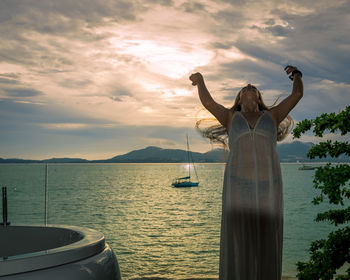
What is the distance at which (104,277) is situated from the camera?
1583 millimetres

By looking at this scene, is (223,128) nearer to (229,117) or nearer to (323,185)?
(229,117)

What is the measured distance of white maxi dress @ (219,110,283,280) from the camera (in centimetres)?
165

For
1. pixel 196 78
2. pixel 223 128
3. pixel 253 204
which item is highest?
pixel 196 78

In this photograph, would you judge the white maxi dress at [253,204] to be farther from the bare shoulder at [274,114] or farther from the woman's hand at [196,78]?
the woman's hand at [196,78]

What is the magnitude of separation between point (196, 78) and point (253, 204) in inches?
27.5

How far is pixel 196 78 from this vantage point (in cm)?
189

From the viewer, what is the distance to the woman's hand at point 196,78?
189 cm

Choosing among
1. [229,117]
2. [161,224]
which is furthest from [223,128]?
[161,224]

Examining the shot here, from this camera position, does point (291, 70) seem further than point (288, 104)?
Yes

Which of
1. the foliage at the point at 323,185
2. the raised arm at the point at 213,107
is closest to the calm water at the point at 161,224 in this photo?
the foliage at the point at 323,185

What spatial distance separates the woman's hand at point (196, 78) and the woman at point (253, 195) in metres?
0.26

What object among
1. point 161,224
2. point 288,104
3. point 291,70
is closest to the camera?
point 288,104

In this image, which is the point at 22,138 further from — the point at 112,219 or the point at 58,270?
the point at 112,219

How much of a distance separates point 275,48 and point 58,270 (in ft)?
14.4
